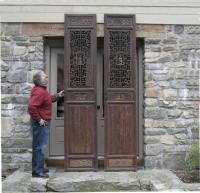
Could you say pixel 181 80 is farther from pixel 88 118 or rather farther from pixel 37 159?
pixel 37 159

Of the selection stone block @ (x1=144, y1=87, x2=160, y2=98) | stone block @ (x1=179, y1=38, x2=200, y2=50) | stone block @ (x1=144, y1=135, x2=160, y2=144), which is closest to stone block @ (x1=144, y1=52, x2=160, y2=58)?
stone block @ (x1=179, y1=38, x2=200, y2=50)

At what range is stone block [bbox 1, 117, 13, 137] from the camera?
7418mm

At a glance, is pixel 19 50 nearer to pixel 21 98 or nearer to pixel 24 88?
pixel 24 88

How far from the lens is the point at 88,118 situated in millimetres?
7258

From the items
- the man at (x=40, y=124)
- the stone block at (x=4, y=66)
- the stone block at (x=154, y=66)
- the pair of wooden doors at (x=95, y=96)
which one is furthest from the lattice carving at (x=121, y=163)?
the stone block at (x=4, y=66)

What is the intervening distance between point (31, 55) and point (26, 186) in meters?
2.29

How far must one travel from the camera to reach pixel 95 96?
7.27m

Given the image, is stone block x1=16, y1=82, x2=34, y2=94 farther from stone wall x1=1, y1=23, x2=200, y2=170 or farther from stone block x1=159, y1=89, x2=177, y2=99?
stone block x1=159, y1=89, x2=177, y2=99

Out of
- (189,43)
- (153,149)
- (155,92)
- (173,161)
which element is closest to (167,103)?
(155,92)

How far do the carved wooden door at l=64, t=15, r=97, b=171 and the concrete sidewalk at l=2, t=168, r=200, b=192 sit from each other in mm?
426

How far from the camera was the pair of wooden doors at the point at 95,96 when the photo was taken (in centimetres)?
725

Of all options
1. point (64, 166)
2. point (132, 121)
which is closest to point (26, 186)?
point (64, 166)

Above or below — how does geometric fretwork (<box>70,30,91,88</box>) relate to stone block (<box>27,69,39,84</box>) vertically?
above

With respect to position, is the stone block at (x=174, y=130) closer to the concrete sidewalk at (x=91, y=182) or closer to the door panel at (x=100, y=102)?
the concrete sidewalk at (x=91, y=182)
